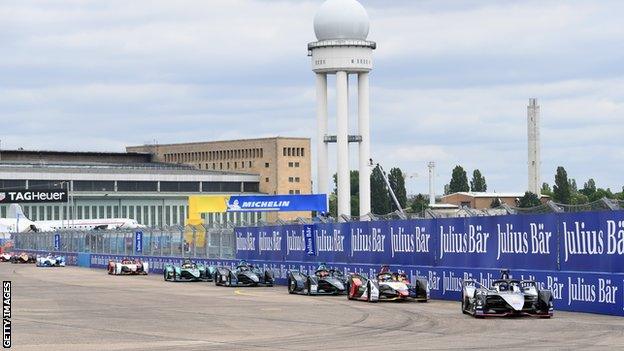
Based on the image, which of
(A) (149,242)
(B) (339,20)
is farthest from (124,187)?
(A) (149,242)

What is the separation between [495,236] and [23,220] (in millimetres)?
110008

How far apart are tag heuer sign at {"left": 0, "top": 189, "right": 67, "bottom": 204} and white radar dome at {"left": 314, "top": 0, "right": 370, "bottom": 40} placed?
32.2 metres

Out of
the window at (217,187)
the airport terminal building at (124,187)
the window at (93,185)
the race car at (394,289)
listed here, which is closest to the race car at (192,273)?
the race car at (394,289)

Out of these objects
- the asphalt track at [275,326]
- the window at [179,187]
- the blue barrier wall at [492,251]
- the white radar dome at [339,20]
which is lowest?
the asphalt track at [275,326]

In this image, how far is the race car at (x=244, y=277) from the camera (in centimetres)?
5194

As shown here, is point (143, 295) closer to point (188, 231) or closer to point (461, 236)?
point (461, 236)

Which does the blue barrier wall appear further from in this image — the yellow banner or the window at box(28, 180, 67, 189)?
the window at box(28, 180, 67, 189)

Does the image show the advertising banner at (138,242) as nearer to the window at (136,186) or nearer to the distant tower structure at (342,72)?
the distant tower structure at (342,72)

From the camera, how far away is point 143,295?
44719 mm

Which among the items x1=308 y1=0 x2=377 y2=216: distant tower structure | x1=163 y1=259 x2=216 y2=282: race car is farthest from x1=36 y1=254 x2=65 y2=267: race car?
x1=308 y1=0 x2=377 y2=216: distant tower structure

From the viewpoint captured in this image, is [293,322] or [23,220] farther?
[23,220]

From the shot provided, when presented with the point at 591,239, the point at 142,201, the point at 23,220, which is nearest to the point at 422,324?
the point at 591,239

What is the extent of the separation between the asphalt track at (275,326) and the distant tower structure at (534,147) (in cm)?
15557

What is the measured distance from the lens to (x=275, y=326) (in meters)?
→ 28.8
